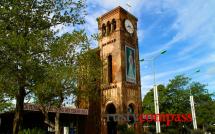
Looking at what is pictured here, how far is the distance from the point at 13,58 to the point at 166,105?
34552 millimetres

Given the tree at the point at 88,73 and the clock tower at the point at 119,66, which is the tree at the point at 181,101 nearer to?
the clock tower at the point at 119,66

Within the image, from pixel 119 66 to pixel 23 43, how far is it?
23322 millimetres

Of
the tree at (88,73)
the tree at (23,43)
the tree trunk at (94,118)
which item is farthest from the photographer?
the tree trunk at (94,118)

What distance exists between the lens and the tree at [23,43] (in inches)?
643

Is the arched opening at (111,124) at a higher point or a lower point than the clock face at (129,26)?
lower

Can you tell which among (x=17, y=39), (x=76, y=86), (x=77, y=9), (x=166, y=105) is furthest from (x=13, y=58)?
(x=166, y=105)

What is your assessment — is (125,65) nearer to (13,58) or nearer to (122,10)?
(122,10)

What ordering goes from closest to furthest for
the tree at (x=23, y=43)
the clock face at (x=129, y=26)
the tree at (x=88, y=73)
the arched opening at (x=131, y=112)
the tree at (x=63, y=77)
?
Result: 1. the tree at (x=23, y=43)
2. the tree at (x=63, y=77)
3. the tree at (x=88, y=73)
4. the arched opening at (x=131, y=112)
5. the clock face at (x=129, y=26)

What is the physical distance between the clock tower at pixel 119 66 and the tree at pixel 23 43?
62.4 ft

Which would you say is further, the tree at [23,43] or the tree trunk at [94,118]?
the tree trunk at [94,118]

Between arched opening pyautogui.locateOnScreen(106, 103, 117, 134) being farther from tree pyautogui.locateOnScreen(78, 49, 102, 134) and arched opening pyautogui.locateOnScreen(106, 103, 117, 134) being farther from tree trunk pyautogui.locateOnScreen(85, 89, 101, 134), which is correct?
tree pyautogui.locateOnScreen(78, 49, 102, 134)

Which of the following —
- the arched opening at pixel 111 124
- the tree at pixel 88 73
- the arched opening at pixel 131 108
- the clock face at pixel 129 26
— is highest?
the clock face at pixel 129 26

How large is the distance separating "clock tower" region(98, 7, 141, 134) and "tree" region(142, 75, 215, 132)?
8.34 meters

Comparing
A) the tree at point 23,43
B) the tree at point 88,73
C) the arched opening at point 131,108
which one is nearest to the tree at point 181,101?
the arched opening at point 131,108
